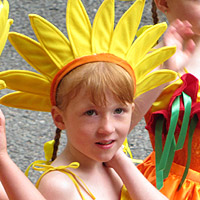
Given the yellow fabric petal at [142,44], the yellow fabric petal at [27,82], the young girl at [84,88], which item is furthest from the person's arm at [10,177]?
the yellow fabric petal at [142,44]

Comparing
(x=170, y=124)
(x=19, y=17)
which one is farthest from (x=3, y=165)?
(x=19, y=17)

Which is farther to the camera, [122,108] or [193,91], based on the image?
[193,91]

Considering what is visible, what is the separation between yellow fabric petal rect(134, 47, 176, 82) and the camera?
53.2 inches

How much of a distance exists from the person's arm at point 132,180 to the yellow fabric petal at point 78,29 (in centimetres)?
32

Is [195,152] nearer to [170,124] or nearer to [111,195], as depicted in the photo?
[170,124]

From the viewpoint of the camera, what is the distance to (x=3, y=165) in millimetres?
1087

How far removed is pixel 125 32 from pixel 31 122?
6.33ft

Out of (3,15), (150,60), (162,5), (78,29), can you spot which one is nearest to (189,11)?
(162,5)

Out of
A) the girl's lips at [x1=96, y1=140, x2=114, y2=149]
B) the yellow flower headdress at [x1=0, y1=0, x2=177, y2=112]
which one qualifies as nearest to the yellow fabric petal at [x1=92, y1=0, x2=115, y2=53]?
the yellow flower headdress at [x1=0, y1=0, x2=177, y2=112]

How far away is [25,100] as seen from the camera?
1.34m

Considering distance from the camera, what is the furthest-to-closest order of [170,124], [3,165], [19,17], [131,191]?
[19,17] → [170,124] → [131,191] → [3,165]

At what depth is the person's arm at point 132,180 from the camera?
4.38 feet

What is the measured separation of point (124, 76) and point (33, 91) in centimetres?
24

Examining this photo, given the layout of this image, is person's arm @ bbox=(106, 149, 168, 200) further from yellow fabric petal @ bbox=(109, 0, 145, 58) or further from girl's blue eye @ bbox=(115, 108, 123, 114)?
yellow fabric petal @ bbox=(109, 0, 145, 58)
